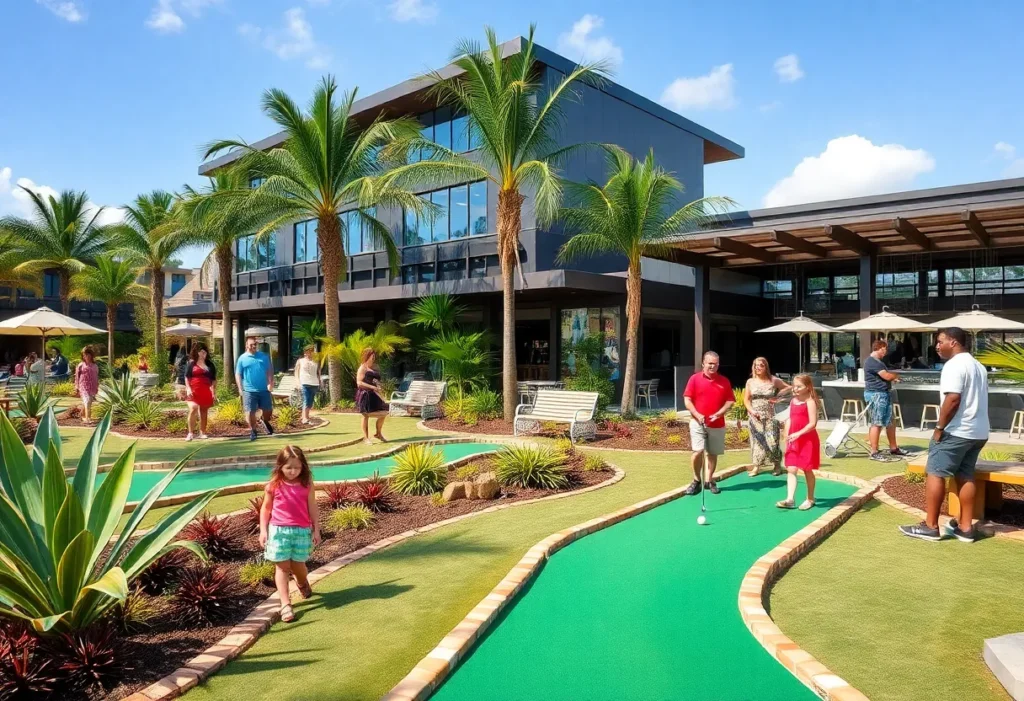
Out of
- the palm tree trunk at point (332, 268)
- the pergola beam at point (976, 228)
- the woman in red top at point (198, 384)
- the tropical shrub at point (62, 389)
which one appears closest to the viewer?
the woman in red top at point (198, 384)

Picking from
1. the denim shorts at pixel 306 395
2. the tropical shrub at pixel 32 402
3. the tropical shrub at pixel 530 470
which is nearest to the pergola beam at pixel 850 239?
the tropical shrub at pixel 530 470

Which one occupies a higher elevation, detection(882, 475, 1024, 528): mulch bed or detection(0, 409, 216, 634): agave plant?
detection(0, 409, 216, 634): agave plant

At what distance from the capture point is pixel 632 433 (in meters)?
12.7

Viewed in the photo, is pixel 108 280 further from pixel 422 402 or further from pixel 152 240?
pixel 422 402

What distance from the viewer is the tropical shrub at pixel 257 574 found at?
506 centimetres

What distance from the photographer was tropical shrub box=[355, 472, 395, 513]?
715 cm

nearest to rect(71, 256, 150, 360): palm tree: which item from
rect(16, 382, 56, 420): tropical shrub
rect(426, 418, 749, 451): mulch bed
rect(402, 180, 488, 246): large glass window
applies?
rect(402, 180, 488, 246): large glass window

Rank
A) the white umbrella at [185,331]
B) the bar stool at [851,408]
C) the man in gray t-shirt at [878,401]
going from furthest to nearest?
1. the white umbrella at [185,331]
2. the bar stool at [851,408]
3. the man in gray t-shirt at [878,401]

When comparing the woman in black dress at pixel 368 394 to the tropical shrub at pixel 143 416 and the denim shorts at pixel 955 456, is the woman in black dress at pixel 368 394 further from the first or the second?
the denim shorts at pixel 955 456

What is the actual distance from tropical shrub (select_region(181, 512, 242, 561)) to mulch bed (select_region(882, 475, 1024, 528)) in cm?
669

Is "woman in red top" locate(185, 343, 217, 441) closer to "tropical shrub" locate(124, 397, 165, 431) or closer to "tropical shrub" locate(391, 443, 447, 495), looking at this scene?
"tropical shrub" locate(124, 397, 165, 431)

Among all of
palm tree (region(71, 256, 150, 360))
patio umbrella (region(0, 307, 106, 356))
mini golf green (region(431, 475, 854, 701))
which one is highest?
palm tree (region(71, 256, 150, 360))

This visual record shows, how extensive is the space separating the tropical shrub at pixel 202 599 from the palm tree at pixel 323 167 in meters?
13.5

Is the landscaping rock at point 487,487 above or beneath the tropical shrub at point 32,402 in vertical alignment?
beneath
